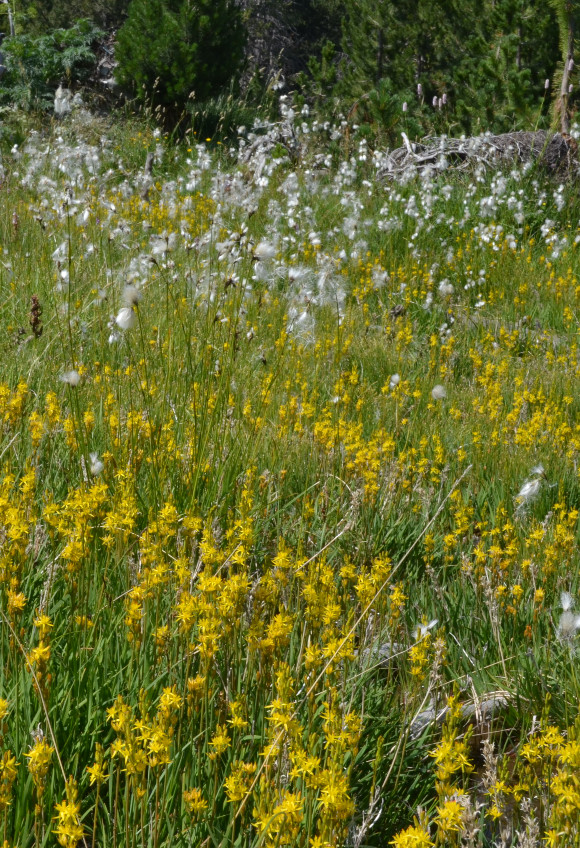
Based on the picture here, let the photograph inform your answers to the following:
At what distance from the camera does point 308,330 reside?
4.61 m

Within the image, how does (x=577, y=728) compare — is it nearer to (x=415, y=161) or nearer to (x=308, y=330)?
(x=308, y=330)

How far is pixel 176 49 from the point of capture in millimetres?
13133

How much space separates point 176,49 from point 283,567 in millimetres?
13127

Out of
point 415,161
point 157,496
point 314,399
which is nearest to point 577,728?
point 157,496

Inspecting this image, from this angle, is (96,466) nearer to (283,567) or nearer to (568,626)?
(283,567)

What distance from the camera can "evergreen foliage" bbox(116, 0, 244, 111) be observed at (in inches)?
513

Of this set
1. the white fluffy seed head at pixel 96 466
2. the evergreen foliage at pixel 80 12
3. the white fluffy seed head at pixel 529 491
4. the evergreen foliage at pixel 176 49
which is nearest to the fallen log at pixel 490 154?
the evergreen foliage at pixel 176 49

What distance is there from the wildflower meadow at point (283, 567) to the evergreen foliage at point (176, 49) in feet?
27.2

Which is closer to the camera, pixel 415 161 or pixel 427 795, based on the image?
pixel 427 795

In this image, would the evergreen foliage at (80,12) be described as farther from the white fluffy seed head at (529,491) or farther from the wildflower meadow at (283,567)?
the white fluffy seed head at (529,491)

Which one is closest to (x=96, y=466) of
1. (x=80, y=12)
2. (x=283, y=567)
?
(x=283, y=567)

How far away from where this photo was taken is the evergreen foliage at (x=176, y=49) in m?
13.0

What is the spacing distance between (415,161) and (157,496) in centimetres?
757

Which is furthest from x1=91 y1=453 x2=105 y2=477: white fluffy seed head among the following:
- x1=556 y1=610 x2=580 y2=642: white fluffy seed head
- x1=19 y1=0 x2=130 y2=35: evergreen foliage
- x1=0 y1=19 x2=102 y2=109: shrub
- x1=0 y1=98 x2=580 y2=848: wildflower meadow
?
x1=19 y1=0 x2=130 y2=35: evergreen foliage
